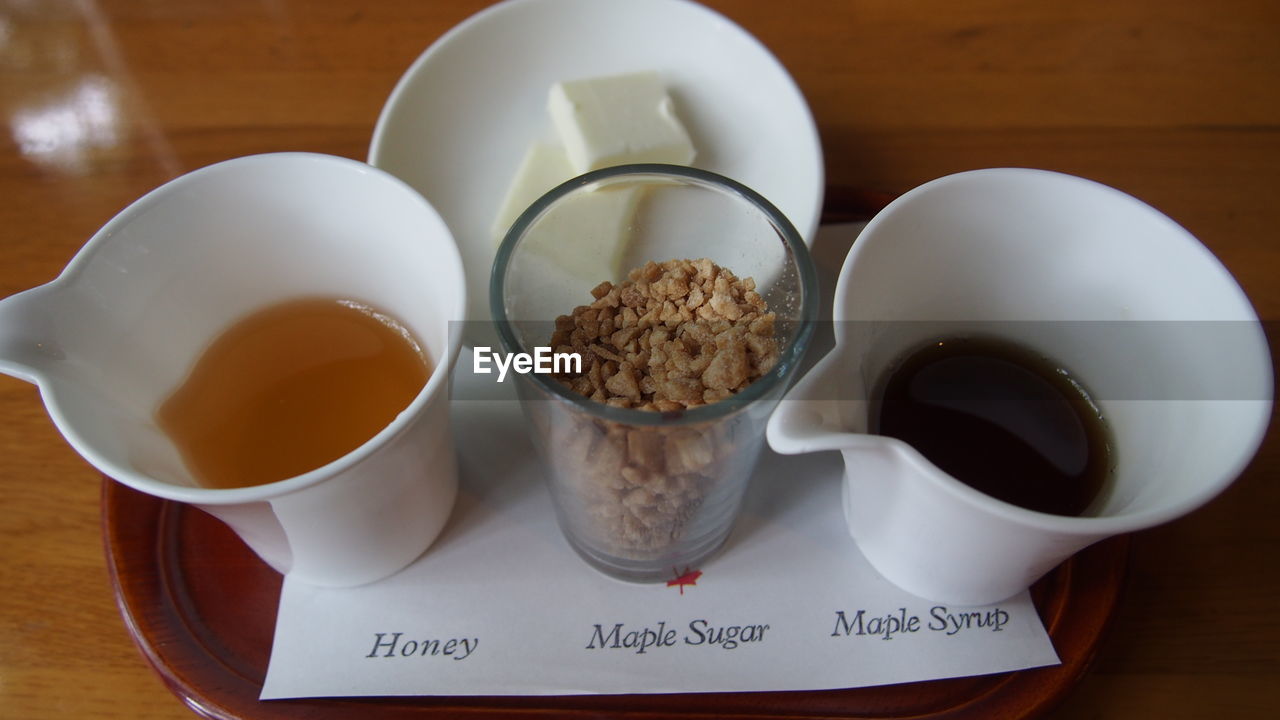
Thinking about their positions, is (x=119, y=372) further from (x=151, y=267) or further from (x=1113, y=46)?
(x=1113, y=46)

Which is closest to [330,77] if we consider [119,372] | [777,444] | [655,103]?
[655,103]

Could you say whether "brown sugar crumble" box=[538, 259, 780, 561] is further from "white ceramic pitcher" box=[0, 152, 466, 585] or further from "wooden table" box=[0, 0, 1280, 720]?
"wooden table" box=[0, 0, 1280, 720]

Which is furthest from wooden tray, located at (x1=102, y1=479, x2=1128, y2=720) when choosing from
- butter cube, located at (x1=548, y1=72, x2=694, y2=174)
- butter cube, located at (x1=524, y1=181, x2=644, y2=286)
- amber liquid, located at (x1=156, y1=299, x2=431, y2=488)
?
butter cube, located at (x1=548, y1=72, x2=694, y2=174)

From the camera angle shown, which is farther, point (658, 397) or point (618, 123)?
point (618, 123)

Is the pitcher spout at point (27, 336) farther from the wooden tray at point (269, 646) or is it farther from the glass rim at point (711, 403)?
the glass rim at point (711, 403)

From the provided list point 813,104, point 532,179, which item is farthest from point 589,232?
point 813,104

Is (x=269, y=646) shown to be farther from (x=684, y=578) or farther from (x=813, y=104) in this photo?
(x=813, y=104)
